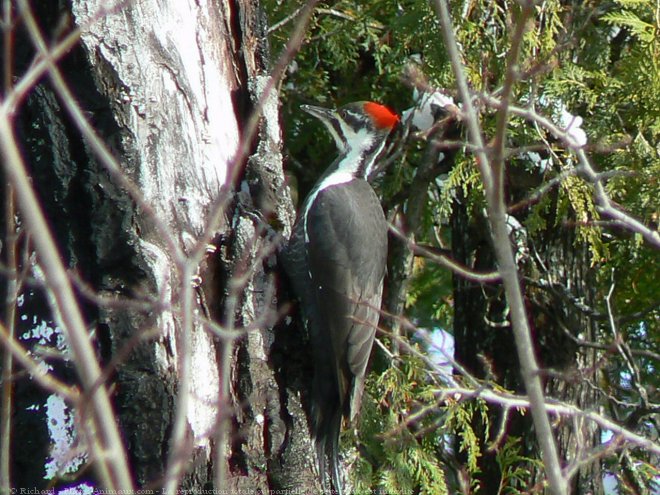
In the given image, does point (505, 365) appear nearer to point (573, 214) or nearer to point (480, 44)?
A: point (573, 214)

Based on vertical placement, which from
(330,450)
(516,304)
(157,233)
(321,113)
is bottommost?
(516,304)

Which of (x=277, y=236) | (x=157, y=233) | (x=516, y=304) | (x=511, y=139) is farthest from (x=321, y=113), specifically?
(x=516, y=304)

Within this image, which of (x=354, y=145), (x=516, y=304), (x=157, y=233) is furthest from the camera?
(x=354, y=145)

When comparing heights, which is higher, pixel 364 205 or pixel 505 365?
pixel 364 205

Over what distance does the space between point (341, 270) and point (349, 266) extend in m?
0.03

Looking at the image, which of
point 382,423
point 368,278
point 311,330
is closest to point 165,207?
point 311,330

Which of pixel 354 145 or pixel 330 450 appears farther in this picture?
pixel 354 145

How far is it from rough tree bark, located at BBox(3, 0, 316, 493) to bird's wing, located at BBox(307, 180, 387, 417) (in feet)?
1.68

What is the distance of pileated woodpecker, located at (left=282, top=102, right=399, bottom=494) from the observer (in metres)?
3.57

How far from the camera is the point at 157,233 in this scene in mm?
2857

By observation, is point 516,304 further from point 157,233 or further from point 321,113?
point 321,113

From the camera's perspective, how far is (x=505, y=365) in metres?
4.89

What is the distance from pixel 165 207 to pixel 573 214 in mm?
2243

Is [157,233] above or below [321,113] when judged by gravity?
below
